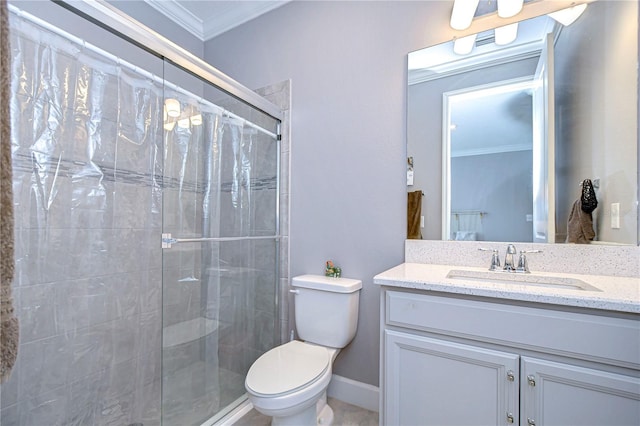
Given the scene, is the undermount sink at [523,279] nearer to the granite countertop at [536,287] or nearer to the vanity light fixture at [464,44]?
the granite countertop at [536,287]

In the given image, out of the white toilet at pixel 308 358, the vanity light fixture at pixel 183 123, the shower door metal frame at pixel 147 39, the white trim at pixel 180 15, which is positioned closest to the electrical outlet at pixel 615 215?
the white toilet at pixel 308 358

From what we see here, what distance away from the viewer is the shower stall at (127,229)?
1.17 metres

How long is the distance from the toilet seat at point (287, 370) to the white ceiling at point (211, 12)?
2.29 metres

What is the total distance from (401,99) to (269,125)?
87 cm

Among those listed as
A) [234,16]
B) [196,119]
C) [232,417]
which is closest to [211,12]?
[234,16]

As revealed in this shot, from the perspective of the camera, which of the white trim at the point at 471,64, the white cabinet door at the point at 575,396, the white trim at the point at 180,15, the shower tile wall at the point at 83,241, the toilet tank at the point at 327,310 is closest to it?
the white cabinet door at the point at 575,396

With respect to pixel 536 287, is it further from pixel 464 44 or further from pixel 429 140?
pixel 464 44

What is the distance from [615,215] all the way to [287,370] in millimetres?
1558

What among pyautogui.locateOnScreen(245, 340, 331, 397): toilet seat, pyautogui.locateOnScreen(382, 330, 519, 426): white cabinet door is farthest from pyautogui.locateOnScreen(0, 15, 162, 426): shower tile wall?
pyautogui.locateOnScreen(382, 330, 519, 426): white cabinet door

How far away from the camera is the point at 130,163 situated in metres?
1.51

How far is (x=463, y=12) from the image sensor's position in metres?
1.47

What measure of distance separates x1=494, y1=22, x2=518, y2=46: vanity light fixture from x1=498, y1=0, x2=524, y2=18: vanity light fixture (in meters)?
0.06

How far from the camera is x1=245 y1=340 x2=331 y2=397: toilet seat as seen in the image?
122 cm

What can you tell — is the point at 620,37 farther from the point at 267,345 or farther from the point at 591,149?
the point at 267,345
